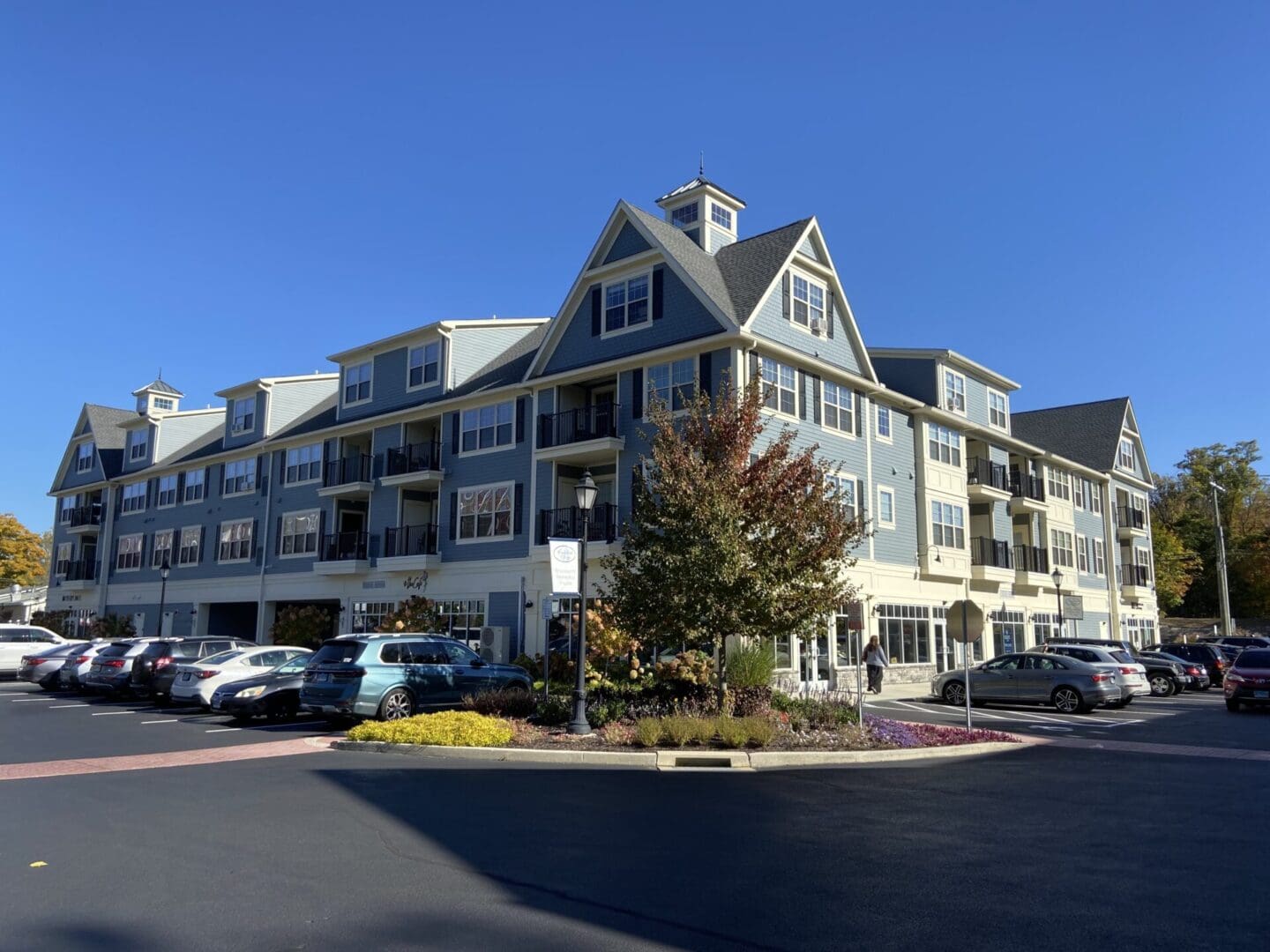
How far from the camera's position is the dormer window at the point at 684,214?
31.3 metres

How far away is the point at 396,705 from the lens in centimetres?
1752

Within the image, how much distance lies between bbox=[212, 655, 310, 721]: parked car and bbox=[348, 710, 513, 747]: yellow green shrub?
3734 mm

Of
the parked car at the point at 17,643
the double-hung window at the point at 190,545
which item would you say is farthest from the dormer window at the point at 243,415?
the parked car at the point at 17,643

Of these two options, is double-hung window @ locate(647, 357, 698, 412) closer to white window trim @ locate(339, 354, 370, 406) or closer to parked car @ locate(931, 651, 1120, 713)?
parked car @ locate(931, 651, 1120, 713)

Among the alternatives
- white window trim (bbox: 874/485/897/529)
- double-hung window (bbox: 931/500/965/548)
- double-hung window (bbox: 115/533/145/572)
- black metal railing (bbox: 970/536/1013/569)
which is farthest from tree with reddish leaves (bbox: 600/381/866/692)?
double-hung window (bbox: 115/533/145/572)

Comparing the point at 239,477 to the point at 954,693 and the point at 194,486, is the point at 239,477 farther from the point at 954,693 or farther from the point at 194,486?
the point at 954,693

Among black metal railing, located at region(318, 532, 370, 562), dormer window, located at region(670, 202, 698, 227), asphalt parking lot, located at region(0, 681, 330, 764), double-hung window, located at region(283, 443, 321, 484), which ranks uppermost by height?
dormer window, located at region(670, 202, 698, 227)

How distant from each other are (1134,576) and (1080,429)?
8278mm

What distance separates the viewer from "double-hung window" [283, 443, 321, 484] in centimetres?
3781

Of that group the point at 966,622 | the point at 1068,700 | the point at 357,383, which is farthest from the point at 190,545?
the point at 966,622

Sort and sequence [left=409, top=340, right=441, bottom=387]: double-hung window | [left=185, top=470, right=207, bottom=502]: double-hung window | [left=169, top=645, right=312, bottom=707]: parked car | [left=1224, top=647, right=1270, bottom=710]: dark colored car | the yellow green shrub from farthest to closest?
[left=185, top=470, right=207, bottom=502]: double-hung window < [left=409, top=340, right=441, bottom=387]: double-hung window < [left=1224, top=647, right=1270, bottom=710]: dark colored car < [left=169, top=645, right=312, bottom=707]: parked car < the yellow green shrub

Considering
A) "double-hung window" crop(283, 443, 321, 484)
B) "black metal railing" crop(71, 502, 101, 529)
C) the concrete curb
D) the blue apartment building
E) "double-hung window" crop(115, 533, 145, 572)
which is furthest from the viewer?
"black metal railing" crop(71, 502, 101, 529)

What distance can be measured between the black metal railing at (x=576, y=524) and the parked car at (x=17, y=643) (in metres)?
17.6

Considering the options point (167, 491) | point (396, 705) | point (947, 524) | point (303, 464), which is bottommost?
point (396, 705)
